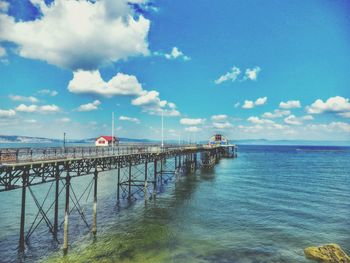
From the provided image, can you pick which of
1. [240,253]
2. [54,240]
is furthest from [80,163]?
[240,253]

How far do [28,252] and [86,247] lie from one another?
164 inches

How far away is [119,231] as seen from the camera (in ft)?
76.9

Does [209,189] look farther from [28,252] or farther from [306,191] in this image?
[28,252]

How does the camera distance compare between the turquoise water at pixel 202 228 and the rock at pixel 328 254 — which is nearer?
the rock at pixel 328 254

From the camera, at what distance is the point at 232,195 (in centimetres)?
3878

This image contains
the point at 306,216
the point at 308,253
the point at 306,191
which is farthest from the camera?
the point at 306,191

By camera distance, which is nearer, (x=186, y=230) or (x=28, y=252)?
(x=28, y=252)

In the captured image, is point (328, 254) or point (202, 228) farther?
point (202, 228)

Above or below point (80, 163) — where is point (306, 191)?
below

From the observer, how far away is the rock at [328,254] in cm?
1785

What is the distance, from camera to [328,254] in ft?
60.3

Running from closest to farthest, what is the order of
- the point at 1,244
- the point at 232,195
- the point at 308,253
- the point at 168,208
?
the point at 308,253 → the point at 1,244 → the point at 168,208 → the point at 232,195

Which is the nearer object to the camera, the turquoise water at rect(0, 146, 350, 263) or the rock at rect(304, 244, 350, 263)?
the rock at rect(304, 244, 350, 263)

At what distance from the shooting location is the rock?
58.5 feet
